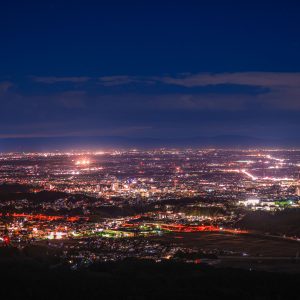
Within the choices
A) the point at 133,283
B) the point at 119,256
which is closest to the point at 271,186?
the point at 119,256

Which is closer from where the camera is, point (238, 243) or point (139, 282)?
point (139, 282)

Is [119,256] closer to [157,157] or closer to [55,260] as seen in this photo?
[55,260]

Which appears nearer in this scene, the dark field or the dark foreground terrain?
the dark foreground terrain

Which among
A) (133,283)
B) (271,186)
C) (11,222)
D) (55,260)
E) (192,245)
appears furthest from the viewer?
(271,186)

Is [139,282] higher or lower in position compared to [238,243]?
higher

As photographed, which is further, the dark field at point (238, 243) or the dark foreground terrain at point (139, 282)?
the dark field at point (238, 243)

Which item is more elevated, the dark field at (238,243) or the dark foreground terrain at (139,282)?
the dark foreground terrain at (139,282)

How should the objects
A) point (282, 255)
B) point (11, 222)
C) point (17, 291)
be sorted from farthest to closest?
1. point (11, 222)
2. point (282, 255)
3. point (17, 291)

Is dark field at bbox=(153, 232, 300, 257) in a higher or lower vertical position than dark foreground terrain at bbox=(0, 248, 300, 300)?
lower
